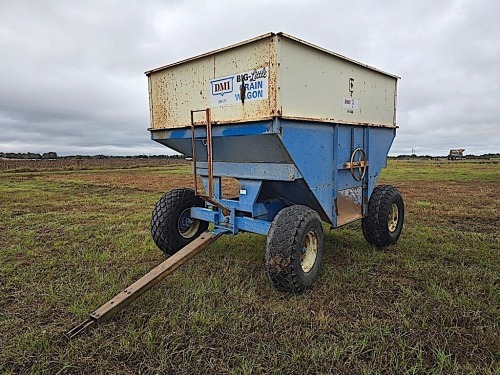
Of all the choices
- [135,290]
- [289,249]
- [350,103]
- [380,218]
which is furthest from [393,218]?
[135,290]

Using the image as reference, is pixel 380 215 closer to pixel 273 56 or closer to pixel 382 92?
pixel 382 92

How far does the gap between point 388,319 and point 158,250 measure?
3491 mm

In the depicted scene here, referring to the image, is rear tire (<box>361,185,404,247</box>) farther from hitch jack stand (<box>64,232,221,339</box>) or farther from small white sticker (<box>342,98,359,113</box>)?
hitch jack stand (<box>64,232,221,339</box>)

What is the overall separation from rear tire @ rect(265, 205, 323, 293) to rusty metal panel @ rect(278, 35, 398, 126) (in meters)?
1.09

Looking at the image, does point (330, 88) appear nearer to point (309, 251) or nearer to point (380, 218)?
point (309, 251)

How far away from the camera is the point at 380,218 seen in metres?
5.30

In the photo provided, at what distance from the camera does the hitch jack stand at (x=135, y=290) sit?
10.0ft

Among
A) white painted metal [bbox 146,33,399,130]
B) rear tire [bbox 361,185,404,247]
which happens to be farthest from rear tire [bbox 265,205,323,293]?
rear tire [bbox 361,185,404,247]

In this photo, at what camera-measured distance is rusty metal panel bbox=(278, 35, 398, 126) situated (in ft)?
12.3

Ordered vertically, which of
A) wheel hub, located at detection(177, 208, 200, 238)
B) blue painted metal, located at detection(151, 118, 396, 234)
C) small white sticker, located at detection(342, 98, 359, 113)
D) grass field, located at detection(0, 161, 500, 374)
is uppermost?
small white sticker, located at detection(342, 98, 359, 113)

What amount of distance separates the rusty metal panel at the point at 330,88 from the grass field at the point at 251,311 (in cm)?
200

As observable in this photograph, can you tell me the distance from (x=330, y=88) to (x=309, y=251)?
2.03 m

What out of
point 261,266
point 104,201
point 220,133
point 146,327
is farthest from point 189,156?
point 104,201

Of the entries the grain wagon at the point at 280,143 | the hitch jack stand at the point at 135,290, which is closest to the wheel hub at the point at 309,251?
the grain wagon at the point at 280,143
